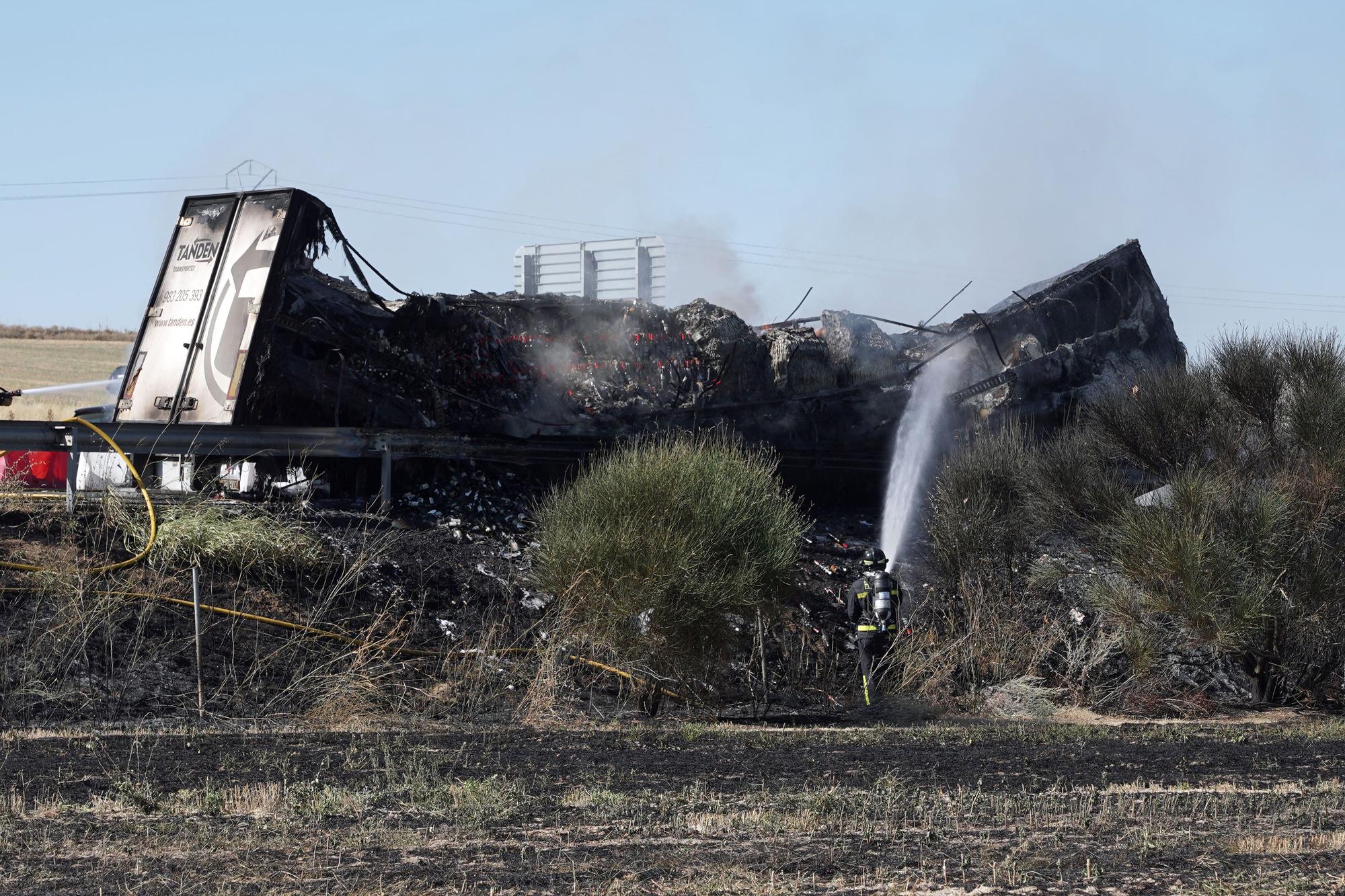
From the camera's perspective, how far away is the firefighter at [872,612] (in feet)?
Result: 46.6

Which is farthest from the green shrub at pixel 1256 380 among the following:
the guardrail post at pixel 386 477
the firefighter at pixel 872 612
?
the guardrail post at pixel 386 477

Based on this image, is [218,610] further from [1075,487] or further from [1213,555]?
[1213,555]

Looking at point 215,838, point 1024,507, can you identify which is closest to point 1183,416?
point 1024,507

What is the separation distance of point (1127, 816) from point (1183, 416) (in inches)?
389

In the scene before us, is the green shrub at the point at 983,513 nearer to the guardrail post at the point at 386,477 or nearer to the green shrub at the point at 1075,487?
the green shrub at the point at 1075,487

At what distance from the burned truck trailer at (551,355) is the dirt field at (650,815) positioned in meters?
5.97

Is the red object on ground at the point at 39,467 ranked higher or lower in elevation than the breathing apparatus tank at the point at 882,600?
higher

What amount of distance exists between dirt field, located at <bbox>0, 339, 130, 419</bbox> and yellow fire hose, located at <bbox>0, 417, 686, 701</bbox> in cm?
1748

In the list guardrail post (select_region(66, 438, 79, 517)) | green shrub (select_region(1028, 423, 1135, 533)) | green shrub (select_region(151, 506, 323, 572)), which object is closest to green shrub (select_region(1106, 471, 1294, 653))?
green shrub (select_region(1028, 423, 1135, 533))

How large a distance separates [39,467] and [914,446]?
11197 mm

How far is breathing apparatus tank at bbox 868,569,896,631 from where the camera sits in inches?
558

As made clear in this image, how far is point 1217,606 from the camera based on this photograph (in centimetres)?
1462

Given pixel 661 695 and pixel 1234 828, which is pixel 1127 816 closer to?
pixel 1234 828

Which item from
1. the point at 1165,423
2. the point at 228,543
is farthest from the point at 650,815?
the point at 1165,423
